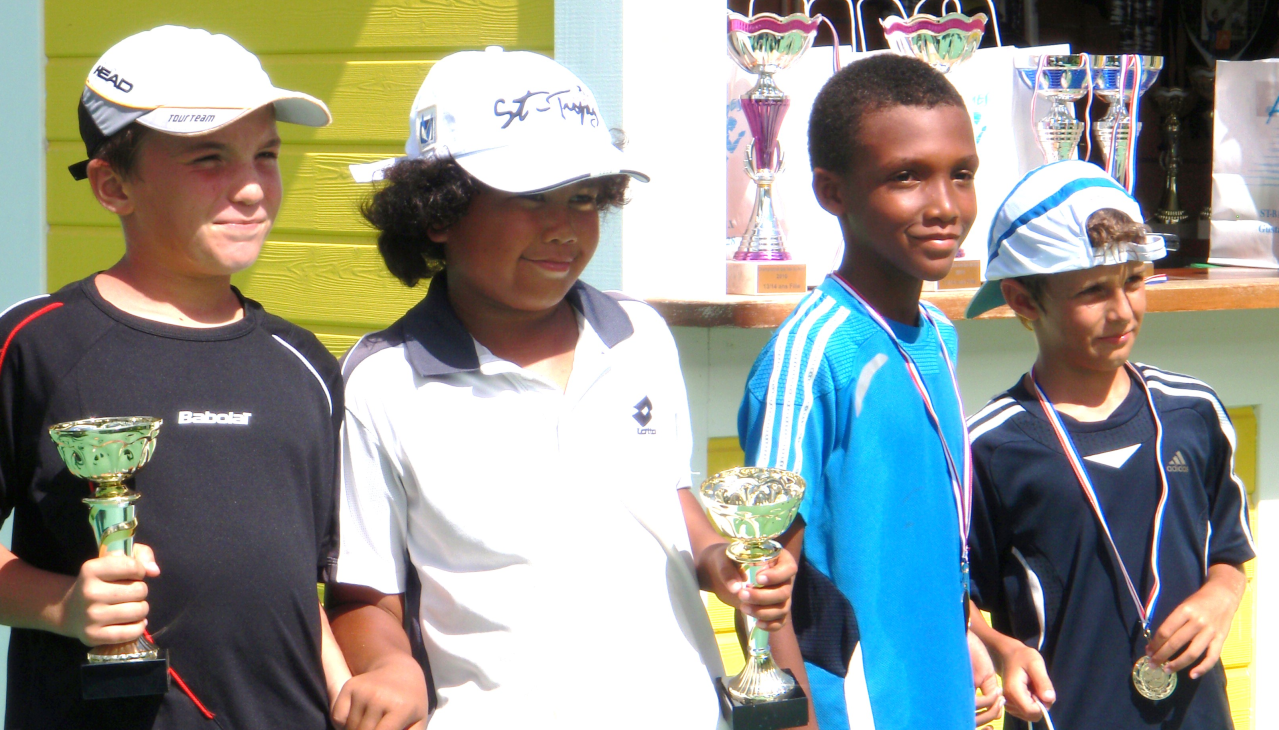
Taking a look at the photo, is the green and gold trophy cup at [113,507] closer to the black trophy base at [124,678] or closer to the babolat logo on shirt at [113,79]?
the black trophy base at [124,678]

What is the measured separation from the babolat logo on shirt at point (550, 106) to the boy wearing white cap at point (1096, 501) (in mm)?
925

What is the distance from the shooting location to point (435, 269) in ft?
6.37

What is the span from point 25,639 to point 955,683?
4.32 feet

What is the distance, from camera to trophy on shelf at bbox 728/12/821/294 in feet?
8.72

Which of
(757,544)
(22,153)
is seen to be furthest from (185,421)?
(22,153)

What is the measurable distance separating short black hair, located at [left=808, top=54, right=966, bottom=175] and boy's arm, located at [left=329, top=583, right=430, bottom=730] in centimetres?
101

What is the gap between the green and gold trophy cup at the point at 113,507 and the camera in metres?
1.40

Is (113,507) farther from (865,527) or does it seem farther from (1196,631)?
(1196,631)

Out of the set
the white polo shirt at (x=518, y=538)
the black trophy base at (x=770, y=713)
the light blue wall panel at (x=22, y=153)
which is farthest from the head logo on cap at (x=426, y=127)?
the light blue wall panel at (x=22, y=153)

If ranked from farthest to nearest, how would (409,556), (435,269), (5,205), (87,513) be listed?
(5,205) < (435,269) < (409,556) < (87,513)

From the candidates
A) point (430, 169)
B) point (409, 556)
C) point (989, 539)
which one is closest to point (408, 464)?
point (409, 556)

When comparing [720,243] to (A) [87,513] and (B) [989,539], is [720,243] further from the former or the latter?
(A) [87,513]

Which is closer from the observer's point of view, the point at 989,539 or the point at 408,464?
the point at 408,464

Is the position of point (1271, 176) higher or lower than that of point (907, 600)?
higher
